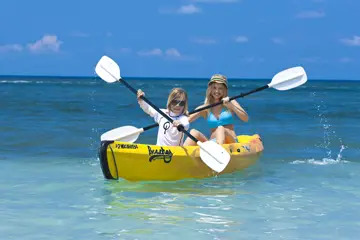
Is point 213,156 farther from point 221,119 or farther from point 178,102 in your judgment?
point 221,119

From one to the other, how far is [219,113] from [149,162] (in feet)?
4.49

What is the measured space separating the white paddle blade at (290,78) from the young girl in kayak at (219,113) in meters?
0.90

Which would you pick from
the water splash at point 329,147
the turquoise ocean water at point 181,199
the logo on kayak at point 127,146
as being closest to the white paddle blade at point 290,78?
the turquoise ocean water at point 181,199

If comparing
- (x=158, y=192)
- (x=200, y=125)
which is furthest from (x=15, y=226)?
(x=200, y=125)

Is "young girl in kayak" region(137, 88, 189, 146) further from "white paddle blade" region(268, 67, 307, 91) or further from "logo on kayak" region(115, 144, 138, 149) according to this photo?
"white paddle blade" region(268, 67, 307, 91)

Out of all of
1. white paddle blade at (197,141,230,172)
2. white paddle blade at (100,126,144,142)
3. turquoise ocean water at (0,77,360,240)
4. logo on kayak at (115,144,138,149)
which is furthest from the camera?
white paddle blade at (100,126,144,142)

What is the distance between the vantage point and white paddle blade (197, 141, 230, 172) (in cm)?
721

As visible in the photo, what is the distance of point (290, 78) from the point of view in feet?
28.5

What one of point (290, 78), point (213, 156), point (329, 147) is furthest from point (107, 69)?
point (329, 147)

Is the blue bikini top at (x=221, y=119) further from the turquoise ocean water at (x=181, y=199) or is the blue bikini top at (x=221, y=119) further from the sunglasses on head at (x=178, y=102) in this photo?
the sunglasses on head at (x=178, y=102)

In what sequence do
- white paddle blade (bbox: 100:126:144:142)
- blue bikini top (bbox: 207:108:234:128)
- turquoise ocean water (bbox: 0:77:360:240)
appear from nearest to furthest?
turquoise ocean water (bbox: 0:77:360:240)
white paddle blade (bbox: 100:126:144:142)
blue bikini top (bbox: 207:108:234:128)

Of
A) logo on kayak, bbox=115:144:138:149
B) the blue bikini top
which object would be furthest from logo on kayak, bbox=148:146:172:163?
the blue bikini top

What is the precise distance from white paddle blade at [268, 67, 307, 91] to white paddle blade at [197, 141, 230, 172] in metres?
1.83

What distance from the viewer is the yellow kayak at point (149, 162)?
23.4 ft
